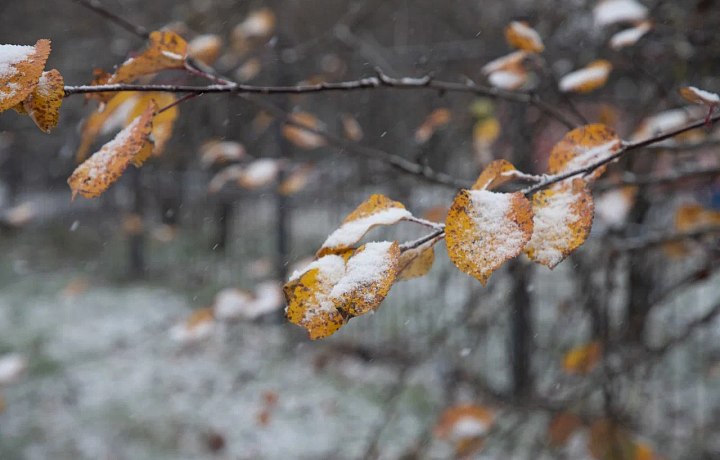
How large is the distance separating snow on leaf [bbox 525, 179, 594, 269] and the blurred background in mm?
655

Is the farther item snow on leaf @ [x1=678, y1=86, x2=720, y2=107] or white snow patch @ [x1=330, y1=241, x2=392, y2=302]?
snow on leaf @ [x1=678, y1=86, x2=720, y2=107]

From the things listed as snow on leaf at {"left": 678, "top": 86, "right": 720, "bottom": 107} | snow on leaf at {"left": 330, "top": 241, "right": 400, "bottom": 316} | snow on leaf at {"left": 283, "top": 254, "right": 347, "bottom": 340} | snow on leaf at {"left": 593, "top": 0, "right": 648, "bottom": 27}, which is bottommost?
snow on leaf at {"left": 593, "top": 0, "right": 648, "bottom": 27}

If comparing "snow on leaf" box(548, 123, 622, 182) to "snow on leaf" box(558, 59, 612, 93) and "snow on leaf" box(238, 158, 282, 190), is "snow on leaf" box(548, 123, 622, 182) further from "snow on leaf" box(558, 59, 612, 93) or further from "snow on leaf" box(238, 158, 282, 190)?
"snow on leaf" box(238, 158, 282, 190)

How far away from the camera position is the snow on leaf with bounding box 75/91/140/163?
82 cm

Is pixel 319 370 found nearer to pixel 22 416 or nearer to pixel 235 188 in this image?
pixel 22 416

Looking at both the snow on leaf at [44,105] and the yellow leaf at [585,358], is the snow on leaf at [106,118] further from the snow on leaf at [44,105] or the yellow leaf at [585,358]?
the yellow leaf at [585,358]

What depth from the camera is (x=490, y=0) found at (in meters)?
7.60

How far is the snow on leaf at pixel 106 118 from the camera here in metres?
0.82

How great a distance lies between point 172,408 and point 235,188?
2393 mm

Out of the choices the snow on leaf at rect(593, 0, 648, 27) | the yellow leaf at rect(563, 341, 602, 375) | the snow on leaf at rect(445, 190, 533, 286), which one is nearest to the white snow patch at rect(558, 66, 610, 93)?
the snow on leaf at rect(593, 0, 648, 27)

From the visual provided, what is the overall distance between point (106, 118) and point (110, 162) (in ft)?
1.16

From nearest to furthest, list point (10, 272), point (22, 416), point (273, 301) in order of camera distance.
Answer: point (273, 301)
point (22, 416)
point (10, 272)

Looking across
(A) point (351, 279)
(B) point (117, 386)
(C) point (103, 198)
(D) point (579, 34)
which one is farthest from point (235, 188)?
(A) point (351, 279)

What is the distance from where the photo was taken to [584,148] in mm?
649
